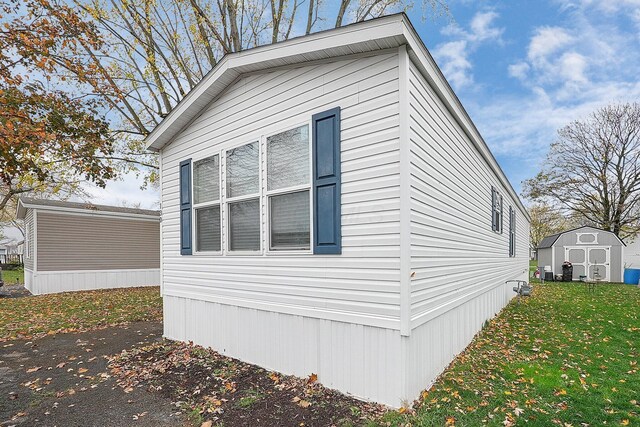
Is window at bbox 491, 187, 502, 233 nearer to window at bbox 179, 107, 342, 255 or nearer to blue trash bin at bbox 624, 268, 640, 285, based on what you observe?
window at bbox 179, 107, 342, 255

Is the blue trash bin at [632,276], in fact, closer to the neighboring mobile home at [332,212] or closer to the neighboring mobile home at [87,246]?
the neighboring mobile home at [332,212]

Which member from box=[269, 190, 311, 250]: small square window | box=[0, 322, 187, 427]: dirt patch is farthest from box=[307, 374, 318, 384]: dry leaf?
box=[269, 190, 311, 250]: small square window

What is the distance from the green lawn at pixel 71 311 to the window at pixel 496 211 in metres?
8.65

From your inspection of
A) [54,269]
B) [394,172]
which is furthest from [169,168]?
[54,269]

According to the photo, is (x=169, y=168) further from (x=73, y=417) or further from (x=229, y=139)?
(x=73, y=417)

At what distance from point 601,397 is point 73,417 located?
18.6ft

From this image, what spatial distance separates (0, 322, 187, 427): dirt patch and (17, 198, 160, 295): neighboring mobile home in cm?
819

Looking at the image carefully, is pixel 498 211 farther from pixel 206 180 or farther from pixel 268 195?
pixel 206 180

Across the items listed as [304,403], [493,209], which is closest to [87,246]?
[304,403]

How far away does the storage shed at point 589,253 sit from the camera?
18625mm

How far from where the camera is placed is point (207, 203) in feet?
18.9

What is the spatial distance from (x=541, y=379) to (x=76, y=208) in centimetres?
1571

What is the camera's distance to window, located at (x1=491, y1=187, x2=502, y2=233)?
8.60 m

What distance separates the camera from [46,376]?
4.79 metres
